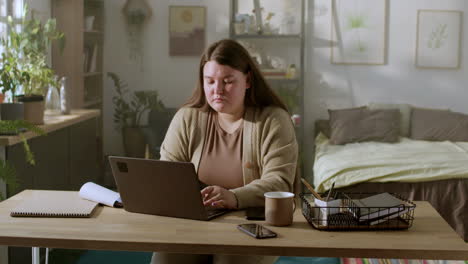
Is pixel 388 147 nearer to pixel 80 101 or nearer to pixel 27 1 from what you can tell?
pixel 80 101

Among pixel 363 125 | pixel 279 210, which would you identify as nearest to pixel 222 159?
pixel 279 210

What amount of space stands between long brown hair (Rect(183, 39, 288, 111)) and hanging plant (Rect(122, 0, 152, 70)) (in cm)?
391

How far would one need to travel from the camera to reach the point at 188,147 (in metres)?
2.67

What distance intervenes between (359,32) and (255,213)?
463 centimetres

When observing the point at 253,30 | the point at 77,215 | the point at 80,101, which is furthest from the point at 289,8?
the point at 77,215

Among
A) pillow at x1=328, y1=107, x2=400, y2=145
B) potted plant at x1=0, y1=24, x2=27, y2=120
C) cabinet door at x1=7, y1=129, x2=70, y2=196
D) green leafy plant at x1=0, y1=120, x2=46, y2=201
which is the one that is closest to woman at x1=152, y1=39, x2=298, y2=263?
green leafy plant at x1=0, y1=120, x2=46, y2=201

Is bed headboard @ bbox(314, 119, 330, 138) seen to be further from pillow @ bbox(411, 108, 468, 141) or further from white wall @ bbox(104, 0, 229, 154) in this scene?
white wall @ bbox(104, 0, 229, 154)

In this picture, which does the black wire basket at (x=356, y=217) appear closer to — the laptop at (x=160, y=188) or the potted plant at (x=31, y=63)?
the laptop at (x=160, y=188)

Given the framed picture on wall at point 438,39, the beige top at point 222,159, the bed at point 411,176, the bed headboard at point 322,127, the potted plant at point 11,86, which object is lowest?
the bed at point 411,176

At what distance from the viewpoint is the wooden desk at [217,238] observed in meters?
1.80

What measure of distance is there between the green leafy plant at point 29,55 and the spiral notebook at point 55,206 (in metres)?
1.49

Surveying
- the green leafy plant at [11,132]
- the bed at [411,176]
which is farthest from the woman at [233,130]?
the bed at [411,176]

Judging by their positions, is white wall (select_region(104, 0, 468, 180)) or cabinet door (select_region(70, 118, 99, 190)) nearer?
cabinet door (select_region(70, 118, 99, 190))

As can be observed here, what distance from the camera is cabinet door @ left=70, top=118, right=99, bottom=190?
4.39m
